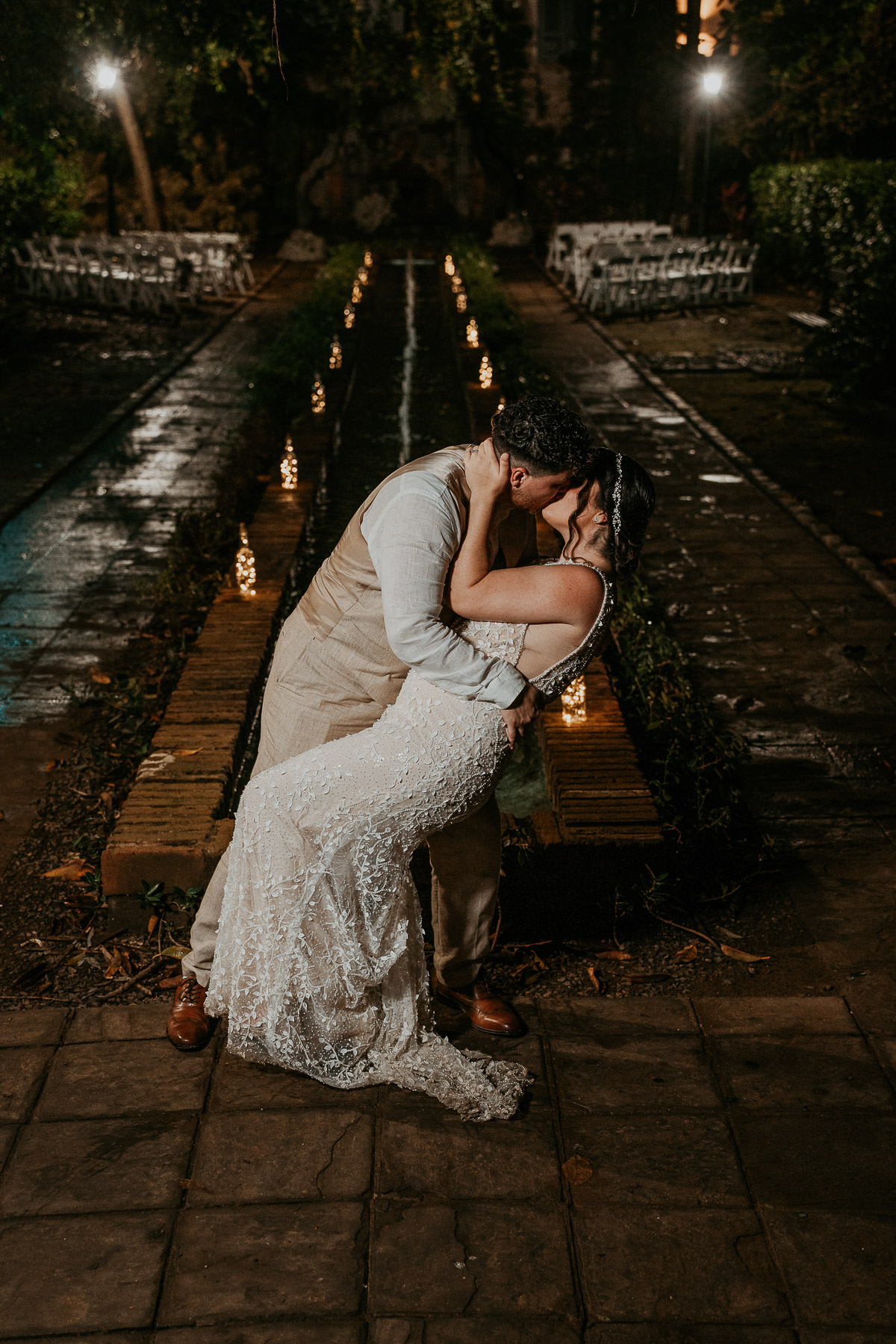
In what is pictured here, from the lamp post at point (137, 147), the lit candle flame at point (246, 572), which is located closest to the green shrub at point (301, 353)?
the lit candle flame at point (246, 572)

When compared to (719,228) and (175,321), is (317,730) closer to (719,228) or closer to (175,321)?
(175,321)

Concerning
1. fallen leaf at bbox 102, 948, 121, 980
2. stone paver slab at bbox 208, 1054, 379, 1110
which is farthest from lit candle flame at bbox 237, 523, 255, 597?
stone paver slab at bbox 208, 1054, 379, 1110

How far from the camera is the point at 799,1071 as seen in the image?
297 centimetres

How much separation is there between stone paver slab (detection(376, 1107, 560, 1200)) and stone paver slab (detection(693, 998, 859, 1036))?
0.69m

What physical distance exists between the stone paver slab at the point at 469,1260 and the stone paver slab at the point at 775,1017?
873mm

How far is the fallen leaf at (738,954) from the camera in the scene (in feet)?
11.6

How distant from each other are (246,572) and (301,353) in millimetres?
6845

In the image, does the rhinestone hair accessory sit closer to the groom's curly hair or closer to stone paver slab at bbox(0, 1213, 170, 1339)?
the groom's curly hair

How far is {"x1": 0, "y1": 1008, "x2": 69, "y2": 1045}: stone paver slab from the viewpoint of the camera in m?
3.10

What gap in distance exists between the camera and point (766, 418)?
11133 millimetres

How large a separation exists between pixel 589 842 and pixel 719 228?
24.7m

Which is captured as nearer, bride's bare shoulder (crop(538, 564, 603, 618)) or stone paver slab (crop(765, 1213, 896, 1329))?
stone paver slab (crop(765, 1213, 896, 1329))

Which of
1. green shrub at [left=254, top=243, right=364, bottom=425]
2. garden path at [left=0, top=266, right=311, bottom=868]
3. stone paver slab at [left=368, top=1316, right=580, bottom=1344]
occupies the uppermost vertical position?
green shrub at [left=254, top=243, right=364, bottom=425]

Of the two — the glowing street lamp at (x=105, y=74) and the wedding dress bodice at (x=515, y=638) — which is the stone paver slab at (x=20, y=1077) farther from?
the glowing street lamp at (x=105, y=74)
